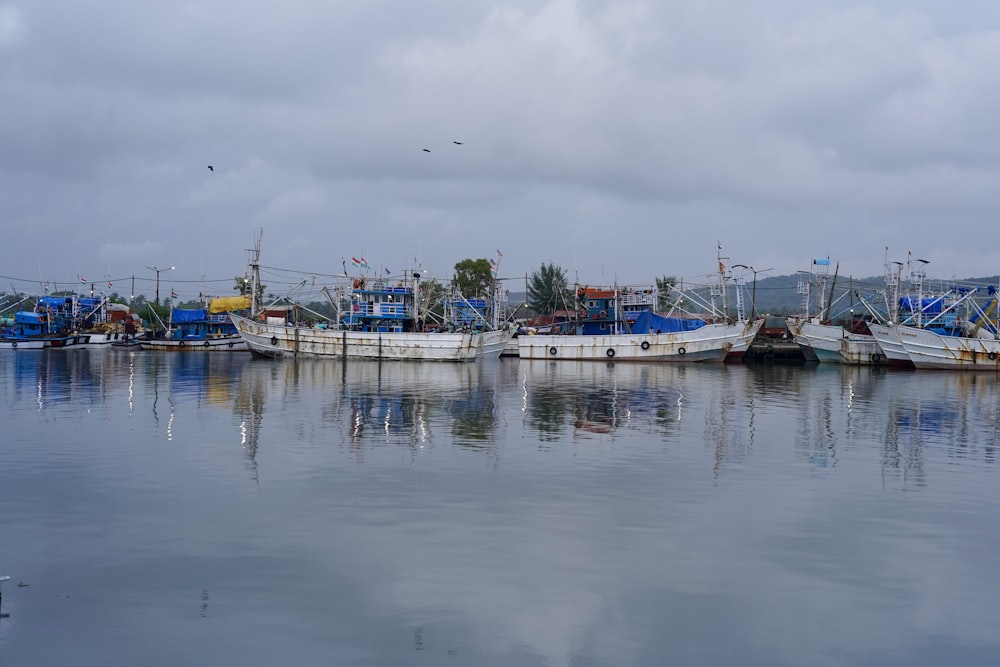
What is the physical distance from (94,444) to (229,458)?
5.30 m

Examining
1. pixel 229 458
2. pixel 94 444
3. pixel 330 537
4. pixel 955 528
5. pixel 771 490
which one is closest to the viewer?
pixel 330 537

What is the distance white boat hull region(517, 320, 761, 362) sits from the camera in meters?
78.7

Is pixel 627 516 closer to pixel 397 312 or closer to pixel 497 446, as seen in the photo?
pixel 497 446

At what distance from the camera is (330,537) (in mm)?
15953

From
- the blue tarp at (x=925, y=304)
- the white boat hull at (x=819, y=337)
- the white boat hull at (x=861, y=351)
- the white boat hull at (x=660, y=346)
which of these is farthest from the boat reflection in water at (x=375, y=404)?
the blue tarp at (x=925, y=304)

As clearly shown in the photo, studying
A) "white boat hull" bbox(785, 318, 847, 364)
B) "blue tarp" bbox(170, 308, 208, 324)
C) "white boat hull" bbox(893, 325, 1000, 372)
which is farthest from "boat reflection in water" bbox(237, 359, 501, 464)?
"blue tarp" bbox(170, 308, 208, 324)

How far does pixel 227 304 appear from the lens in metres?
102

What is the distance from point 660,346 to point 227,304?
171ft

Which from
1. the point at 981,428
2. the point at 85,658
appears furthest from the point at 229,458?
the point at 981,428

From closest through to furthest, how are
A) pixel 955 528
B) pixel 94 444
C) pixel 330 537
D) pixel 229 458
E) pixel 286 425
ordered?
pixel 330 537 → pixel 955 528 → pixel 229 458 → pixel 94 444 → pixel 286 425

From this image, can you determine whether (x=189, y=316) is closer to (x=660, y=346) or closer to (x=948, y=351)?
(x=660, y=346)

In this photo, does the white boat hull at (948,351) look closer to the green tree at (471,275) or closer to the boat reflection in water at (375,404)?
the boat reflection in water at (375,404)

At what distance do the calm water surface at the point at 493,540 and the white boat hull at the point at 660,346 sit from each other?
148 ft

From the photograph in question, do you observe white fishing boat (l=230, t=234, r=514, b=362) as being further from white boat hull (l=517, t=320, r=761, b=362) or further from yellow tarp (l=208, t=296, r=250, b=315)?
yellow tarp (l=208, t=296, r=250, b=315)
